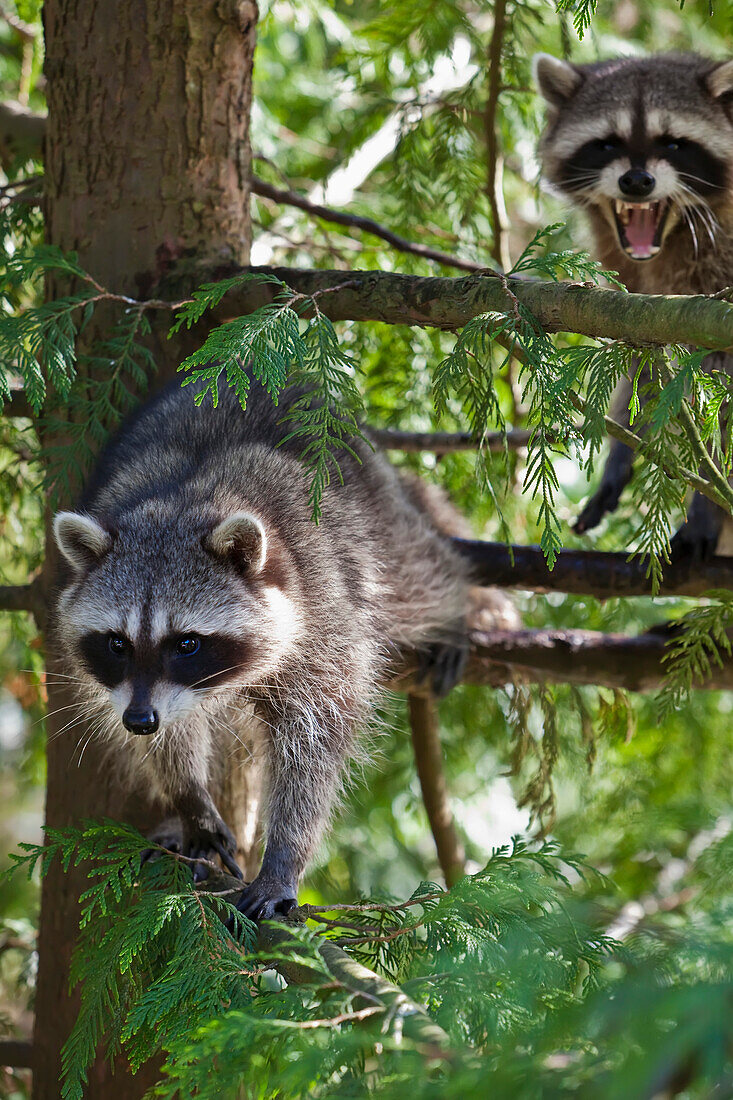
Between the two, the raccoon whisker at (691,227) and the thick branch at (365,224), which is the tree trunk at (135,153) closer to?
the thick branch at (365,224)

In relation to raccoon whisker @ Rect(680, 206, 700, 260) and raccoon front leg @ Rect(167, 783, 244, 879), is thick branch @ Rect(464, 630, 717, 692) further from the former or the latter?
raccoon whisker @ Rect(680, 206, 700, 260)

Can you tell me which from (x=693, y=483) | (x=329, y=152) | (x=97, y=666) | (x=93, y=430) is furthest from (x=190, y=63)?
(x=329, y=152)

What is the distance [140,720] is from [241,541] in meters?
0.50

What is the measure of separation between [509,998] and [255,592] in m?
1.37

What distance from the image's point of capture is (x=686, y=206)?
3.48 metres

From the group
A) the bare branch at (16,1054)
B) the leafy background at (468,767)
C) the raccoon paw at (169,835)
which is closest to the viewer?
the leafy background at (468,767)

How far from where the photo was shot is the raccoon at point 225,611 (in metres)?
2.58

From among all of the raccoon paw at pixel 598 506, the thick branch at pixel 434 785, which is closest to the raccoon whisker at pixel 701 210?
the raccoon paw at pixel 598 506

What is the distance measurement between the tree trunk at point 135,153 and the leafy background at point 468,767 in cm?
31

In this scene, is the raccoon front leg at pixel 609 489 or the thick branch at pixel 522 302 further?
the raccoon front leg at pixel 609 489

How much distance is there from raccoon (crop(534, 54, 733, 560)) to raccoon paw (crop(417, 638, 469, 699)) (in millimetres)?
581

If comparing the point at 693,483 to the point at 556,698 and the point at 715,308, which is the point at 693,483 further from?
the point at 556,698

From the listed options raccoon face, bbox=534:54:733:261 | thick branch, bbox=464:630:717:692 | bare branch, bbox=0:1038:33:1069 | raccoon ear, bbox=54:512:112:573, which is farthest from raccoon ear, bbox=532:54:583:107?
bare branch, bbox=0:1038:33:1069

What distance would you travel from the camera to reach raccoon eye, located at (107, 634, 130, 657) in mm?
2583
